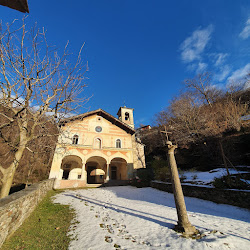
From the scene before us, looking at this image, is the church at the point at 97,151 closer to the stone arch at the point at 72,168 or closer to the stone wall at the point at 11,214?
the stone arch at the point at 72,168

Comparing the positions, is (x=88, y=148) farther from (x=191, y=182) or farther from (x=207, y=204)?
(x=207, y=204)

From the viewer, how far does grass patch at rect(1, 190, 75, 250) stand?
3.28m

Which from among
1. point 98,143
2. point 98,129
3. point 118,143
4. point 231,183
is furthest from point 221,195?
point 98,129

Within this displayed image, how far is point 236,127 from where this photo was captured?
12.2 metres

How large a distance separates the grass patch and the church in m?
8.91

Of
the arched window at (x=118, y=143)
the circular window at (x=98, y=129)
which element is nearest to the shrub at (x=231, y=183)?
the arched window at (x=118, y=143)

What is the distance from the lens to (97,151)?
16.2 metres

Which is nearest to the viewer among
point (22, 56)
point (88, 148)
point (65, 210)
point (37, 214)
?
point (22, 56)

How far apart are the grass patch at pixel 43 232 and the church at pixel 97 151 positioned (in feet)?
29.2

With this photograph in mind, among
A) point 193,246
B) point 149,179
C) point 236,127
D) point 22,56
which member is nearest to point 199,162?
point 236,127

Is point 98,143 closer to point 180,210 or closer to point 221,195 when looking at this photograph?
point 221,195

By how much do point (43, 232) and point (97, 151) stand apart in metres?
12.3

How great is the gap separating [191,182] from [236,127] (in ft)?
26.4

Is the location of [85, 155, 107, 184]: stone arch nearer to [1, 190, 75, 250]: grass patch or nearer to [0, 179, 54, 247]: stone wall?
[1, 190, 75, 250]: grass patch
